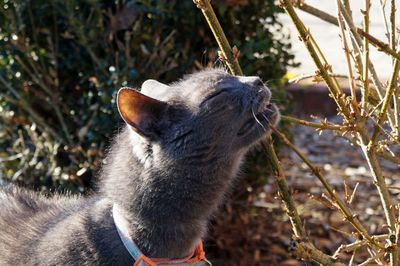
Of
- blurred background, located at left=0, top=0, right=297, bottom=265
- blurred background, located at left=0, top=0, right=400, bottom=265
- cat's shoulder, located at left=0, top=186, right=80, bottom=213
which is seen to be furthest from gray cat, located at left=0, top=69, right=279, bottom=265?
blurred background, located at left=0, top=0, right=297, bottom=265

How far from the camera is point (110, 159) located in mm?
2559

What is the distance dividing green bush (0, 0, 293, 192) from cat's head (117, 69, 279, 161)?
109 centimetres

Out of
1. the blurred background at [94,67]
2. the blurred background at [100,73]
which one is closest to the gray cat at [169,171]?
the blurred background at [100,73]

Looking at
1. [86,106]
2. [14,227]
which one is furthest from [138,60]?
[14,227]

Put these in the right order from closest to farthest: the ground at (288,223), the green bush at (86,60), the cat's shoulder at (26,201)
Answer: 1. the cat's shoulder at (26,201)
2. the green bush at (86,60)
3. the ground at (288,223)

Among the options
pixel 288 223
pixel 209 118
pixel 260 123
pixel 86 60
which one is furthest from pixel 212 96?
pixel 288 223

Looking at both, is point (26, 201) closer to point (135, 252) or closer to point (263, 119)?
point (135, 252)

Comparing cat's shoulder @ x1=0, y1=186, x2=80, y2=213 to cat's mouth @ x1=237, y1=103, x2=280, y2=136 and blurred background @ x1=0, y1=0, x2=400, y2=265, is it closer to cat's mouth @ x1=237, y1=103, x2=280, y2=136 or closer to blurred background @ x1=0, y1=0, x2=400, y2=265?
blurred background @ x1=0, y1=0, x2=400, y2=265

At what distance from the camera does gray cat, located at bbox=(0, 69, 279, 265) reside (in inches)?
86.3

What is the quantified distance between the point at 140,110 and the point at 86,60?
164 cm

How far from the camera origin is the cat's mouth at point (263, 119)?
2.21 m

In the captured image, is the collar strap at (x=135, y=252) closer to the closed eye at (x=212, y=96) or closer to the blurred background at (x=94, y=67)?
the closed eye at (x=212, y=96)

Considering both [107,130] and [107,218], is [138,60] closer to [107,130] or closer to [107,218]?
[107,130]

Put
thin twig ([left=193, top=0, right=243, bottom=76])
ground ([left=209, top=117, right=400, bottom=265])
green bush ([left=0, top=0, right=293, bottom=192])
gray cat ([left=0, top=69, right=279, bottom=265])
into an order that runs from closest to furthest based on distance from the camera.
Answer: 1. thin twig ([left=193, top=0, right=243, bottom=76])
2. gray cat ([left=0, top=69, right=279, bottom=265])
3. green bush ([left=0, top=0, right=293, bottom=192])
4. ground ([left=209, top=117, right=400, bottom=265])
